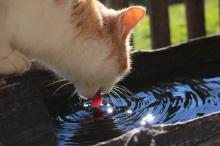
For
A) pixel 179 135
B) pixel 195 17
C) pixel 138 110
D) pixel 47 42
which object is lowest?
pixel 138 110

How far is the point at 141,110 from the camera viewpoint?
279 cm

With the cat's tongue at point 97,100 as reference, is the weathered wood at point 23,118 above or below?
above

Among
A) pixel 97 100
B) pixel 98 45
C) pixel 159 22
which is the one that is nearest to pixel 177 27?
pixel 159 22

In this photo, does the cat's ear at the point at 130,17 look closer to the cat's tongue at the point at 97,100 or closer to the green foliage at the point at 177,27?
the cat's tongue at the point at 97,100

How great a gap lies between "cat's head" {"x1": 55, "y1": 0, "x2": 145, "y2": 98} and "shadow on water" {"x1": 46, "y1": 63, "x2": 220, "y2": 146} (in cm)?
15

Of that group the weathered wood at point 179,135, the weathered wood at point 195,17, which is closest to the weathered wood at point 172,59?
the weathered wood at point 195,17

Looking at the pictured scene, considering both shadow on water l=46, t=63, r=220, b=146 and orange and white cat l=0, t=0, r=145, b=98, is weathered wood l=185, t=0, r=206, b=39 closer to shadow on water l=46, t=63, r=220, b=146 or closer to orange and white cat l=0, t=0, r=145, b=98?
shadow on water l=46, t=63, r=220, b=146

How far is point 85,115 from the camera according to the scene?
2783 millimetres

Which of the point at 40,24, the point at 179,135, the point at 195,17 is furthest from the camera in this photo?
the point at 195,17

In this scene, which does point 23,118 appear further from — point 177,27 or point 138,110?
point 177,27

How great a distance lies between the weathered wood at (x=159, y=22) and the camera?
4.37m

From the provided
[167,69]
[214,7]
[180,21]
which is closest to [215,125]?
[167,69]

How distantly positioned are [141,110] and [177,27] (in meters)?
3.74

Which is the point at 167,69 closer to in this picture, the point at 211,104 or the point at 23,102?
the point at 211,104
